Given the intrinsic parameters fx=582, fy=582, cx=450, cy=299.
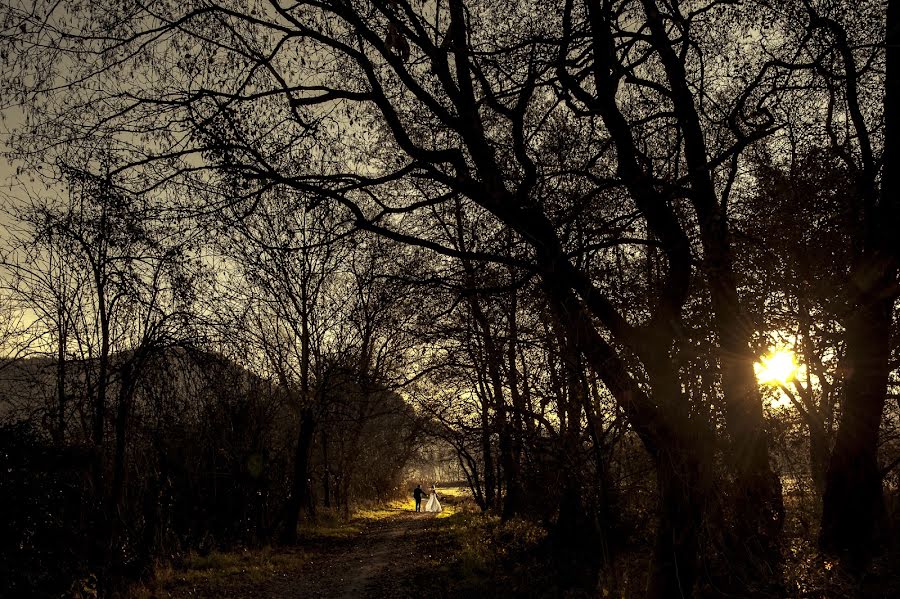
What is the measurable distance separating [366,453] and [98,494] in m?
27.6

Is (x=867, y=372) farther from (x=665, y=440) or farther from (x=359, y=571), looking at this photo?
(x=359, y=571)

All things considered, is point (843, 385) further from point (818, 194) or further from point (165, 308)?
point (165, 308)

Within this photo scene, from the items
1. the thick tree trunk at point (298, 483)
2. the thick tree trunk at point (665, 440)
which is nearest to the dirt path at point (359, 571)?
the thick tree trunk at point (298, 483)

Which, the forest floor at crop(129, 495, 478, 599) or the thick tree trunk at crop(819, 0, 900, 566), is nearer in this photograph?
the thick tree trunk at crop(819, 0, 900, 566)

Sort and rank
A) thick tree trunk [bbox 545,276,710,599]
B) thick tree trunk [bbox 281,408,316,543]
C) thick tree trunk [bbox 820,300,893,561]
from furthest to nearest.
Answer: thick tree trunk [bbox 281,408,316,543], thick tree trunk [bbox 820,300,893,561], thick tree trunk [bbox 545,276,710,599]

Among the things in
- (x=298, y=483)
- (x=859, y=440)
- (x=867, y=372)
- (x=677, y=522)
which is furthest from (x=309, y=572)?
(x=867, y=372)

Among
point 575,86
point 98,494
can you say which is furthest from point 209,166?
point 98,494

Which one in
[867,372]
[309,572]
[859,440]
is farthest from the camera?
[309,572]

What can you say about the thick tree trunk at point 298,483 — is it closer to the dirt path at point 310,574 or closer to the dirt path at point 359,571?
the dirt path at point 310,574

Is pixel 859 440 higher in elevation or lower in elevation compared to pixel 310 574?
higher

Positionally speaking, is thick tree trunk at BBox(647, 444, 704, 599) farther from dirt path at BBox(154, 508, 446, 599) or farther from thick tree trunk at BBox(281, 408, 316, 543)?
thick tree trunk at BBox(281, 408, 316, 543)

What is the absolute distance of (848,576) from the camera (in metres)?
7.68

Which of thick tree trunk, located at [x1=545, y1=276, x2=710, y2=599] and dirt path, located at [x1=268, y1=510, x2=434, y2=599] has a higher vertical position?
thick tree trunk, located at [x1=545, y1=276, x2=710, y2=599]

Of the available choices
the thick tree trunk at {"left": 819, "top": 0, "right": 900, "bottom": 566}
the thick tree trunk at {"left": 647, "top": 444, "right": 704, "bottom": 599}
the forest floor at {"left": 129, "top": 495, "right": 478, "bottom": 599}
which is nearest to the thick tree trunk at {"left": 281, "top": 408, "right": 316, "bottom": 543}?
the forest floor at {"left": 129, "top": 495, "right": 478, "bottom": 599}
